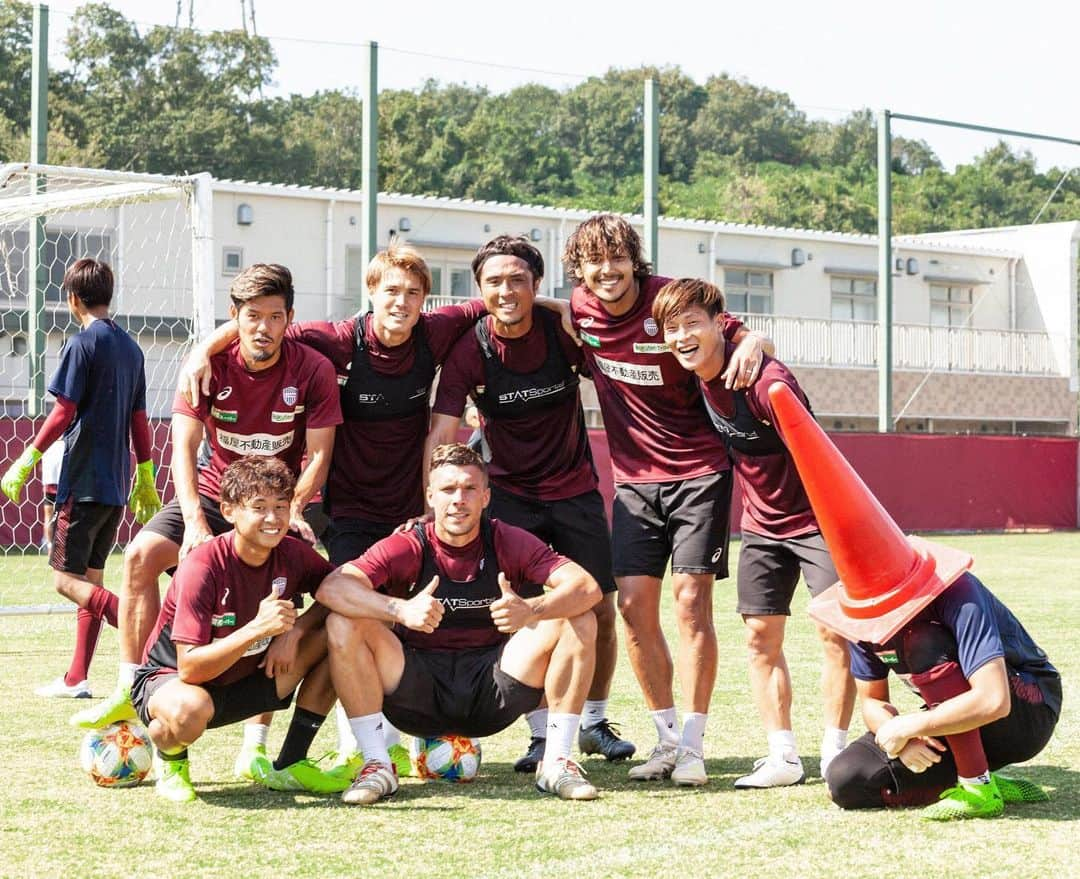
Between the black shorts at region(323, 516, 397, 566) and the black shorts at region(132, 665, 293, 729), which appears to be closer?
the black shorts at region(132, 665, 293, 729)

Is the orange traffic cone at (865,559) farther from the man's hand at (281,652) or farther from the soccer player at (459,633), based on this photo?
the man's hand at (281,652)

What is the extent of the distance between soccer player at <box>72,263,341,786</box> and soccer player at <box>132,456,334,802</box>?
28cm

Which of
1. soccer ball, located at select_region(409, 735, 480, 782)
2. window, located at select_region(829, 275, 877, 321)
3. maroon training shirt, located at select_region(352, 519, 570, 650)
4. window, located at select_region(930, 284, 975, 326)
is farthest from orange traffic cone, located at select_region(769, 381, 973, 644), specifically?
window, located at select_region(930, 284, 975, 326)

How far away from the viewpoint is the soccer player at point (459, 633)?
18.0 ft

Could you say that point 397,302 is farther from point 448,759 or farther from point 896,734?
point 896,734

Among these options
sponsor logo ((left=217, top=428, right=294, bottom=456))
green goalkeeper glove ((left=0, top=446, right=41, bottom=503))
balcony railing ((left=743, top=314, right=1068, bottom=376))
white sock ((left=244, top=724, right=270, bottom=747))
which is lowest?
white sock ((left=244, top=724, right=270, bottom=747))

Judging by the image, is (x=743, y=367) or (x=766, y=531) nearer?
(x=743, y=367)

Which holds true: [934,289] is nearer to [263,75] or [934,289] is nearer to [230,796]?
[263,75]

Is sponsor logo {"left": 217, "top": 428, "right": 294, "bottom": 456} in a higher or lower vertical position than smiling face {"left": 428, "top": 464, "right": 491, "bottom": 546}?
higher

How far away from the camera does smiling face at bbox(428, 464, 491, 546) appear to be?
5574mm

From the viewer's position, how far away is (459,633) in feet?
19.2

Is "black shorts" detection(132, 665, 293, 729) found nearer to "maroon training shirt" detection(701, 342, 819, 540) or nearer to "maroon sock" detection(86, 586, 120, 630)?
"maroon training shirt" detection(701, 342, 819, 540)

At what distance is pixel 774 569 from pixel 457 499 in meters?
1.23

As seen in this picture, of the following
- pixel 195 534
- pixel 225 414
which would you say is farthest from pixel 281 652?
pixel 225 414
